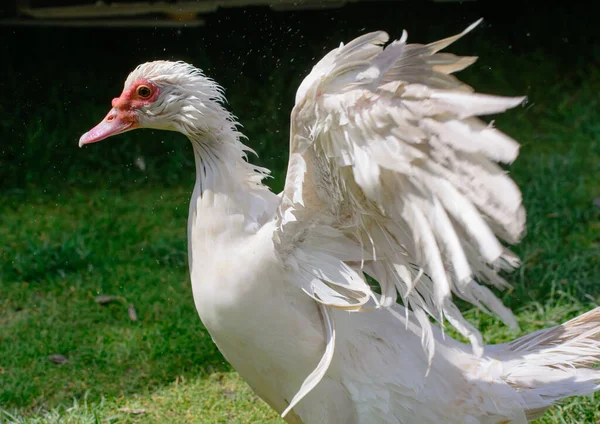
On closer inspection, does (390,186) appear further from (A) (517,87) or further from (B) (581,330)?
(A) (517,87)

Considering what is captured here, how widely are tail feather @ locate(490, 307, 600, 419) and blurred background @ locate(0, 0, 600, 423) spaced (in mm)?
695

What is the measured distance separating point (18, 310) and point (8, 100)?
2.64 m

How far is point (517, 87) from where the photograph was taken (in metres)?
7.66

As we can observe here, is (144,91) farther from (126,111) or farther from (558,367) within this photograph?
(558,367)

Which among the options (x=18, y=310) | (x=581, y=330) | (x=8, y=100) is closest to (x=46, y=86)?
(x=8, y=100)

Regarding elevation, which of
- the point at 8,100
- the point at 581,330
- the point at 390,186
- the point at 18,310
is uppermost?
the point at 390,186

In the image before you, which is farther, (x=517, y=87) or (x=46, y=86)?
(x=517, y=87)

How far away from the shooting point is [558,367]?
2975mm

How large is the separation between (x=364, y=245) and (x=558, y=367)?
90 centimetres

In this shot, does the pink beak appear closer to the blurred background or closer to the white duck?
the white duck

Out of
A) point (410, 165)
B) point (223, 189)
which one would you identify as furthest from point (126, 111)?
point (410, 165)

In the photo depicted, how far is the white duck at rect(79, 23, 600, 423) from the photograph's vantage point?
226 cm

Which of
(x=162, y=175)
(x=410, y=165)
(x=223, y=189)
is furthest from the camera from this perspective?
(x=162, y=175)

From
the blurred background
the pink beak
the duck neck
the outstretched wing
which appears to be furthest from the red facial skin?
the blurred background
